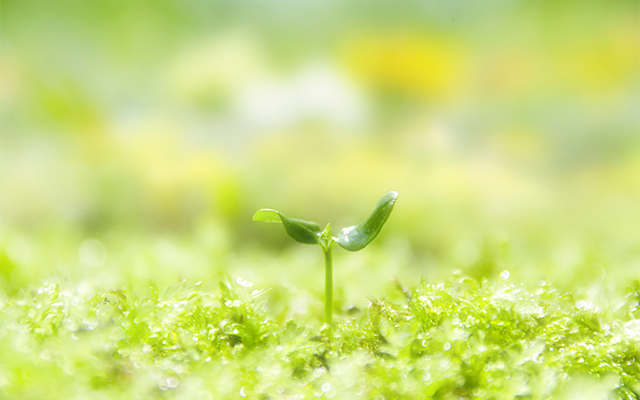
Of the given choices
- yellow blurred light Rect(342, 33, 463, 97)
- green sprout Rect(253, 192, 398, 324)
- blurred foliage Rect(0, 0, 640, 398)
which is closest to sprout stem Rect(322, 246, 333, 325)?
green sprout Rect(253, 192, 398, 324)

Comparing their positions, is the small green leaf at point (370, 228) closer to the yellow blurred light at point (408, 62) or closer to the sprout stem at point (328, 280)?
the sprout stem at point (328, 280)

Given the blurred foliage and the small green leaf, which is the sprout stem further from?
the blurred foliage

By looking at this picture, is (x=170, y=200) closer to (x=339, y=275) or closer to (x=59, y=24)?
(x=59, y=24)

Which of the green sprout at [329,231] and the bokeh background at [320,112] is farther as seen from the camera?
the bokeh background at [320,112]

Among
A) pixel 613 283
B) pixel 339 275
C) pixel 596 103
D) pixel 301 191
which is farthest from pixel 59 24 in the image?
pixel 596 103

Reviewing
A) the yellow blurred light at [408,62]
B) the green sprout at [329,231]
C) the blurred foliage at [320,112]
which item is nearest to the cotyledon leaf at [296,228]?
the green sprout at [329,231]
